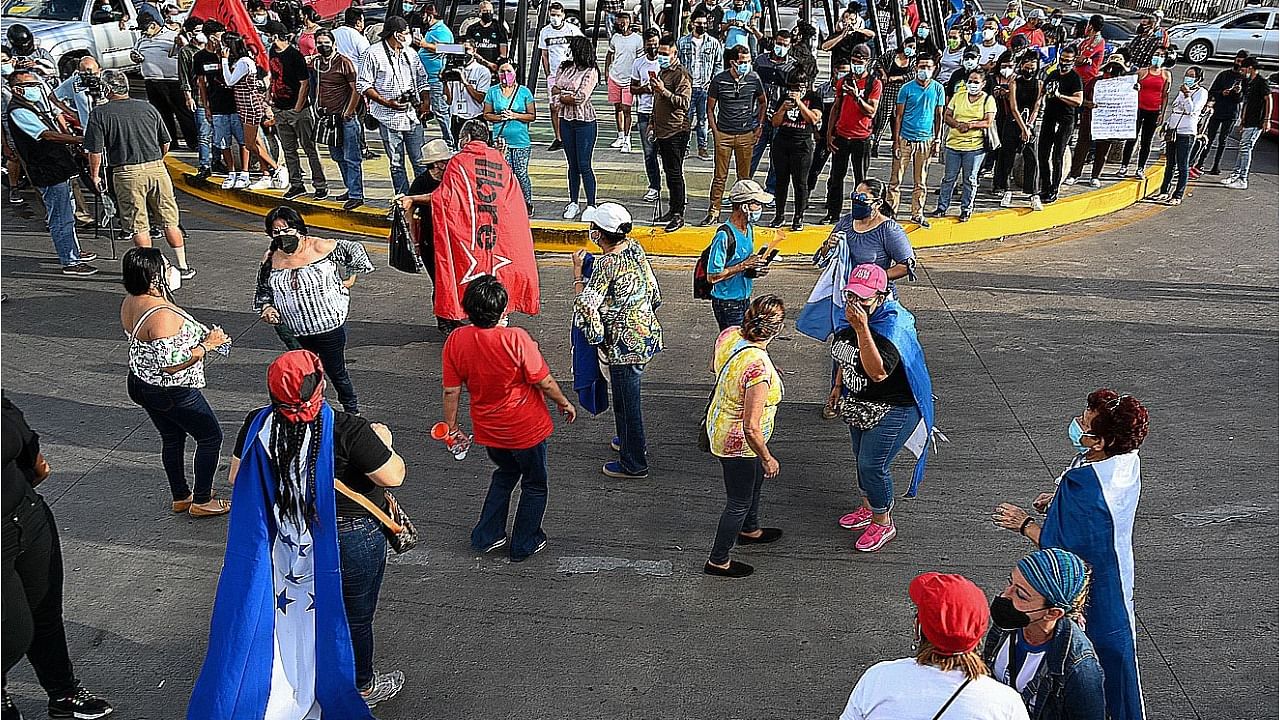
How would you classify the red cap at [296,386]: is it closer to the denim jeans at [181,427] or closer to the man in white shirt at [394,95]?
the denim jeans at [181,427]

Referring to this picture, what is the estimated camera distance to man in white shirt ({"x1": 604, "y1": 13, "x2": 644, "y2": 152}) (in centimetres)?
1255

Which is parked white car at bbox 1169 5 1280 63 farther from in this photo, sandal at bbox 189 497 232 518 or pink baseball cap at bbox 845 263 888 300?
sandal at bbox 189 497 232 518

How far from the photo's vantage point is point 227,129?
12000 mm

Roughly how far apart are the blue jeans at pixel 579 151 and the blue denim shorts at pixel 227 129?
3.63 m

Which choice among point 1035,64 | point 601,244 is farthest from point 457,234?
point 1035,64

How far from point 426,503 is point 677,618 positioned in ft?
5.83

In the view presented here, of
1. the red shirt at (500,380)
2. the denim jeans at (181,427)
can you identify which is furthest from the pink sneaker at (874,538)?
the denim jeans at (181,427)

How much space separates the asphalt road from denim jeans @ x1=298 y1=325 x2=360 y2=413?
14.7 inches

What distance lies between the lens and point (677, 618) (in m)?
5.32

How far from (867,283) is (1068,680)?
2374 millimetres

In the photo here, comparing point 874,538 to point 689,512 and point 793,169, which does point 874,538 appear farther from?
point 793,169

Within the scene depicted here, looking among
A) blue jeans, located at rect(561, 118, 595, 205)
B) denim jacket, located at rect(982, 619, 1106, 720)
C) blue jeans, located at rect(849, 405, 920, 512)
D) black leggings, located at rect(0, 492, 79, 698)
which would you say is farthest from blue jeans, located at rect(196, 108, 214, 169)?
denim jacket, located at rect(982, 619, 1106, 720)

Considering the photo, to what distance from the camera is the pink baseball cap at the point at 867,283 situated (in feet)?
17.8

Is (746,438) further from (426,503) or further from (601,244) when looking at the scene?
(426,503)
